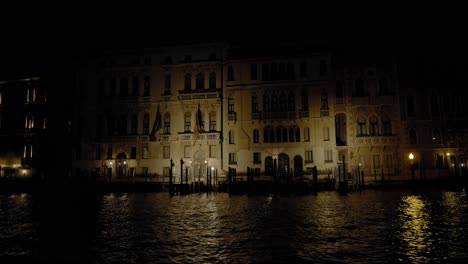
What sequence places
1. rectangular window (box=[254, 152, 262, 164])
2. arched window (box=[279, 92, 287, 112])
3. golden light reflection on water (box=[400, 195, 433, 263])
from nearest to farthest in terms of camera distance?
golden light reflection on water (box=[400, 195, 433, 263]), rectangular window (box=[254, 152, 262, 164]), arched window (box=[279, 92, 287, 112])

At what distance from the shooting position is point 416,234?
408 inches

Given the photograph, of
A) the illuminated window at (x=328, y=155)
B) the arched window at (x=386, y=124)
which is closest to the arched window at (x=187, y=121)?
the illuminated window at (x=328, y=155)

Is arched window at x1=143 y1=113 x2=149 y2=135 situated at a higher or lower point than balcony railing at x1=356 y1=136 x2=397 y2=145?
higher

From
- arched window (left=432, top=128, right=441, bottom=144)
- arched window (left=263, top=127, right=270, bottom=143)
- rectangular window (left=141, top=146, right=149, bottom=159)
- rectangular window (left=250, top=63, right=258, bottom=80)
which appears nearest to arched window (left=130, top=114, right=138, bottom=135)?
rectangular window (left=141, top=146, right=149, bottom=159)

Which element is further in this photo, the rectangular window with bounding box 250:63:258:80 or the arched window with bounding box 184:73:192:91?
the arched window with bounding box 184:73:192:91

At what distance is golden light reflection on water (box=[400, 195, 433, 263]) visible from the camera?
809cm

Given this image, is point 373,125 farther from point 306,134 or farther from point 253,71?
point 253,71

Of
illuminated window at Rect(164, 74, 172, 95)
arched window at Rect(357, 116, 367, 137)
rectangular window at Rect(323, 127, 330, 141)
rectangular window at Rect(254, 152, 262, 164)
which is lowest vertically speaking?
rectangular window at Rect(254, 152, 262, 164)

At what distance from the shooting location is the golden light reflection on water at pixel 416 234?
8089 mm

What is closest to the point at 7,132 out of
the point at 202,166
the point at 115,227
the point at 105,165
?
the point at 105,165

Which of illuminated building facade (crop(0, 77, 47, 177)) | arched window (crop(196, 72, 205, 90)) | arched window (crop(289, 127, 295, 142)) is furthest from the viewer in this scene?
illuminated building facade (crop(0, 77, 47, 177))

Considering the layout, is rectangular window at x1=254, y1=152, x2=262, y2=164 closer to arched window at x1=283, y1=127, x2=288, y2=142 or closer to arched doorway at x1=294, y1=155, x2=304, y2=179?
arched window at x1=283, y1=127, x2=288, y2=142

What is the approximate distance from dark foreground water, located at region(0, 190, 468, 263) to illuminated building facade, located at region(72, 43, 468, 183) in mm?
18182

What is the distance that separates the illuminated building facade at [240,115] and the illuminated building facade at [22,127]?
15.2ft
